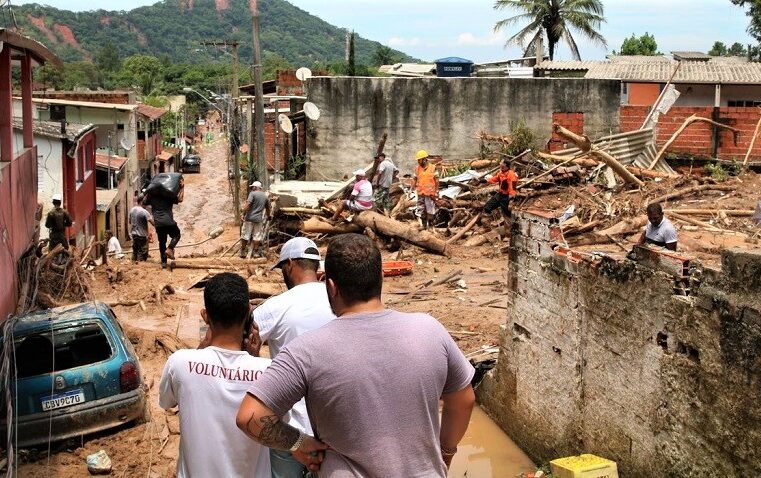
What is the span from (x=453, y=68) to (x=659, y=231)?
63.2ft

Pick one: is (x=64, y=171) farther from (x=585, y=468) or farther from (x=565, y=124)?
(x=585, y=468)

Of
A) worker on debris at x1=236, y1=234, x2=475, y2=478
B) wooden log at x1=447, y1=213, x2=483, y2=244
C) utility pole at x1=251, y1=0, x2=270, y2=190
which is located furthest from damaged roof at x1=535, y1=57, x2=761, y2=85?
worker on debris at x1=236, y1=234, x2=475, y2=478

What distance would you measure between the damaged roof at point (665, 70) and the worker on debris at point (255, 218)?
675 inches

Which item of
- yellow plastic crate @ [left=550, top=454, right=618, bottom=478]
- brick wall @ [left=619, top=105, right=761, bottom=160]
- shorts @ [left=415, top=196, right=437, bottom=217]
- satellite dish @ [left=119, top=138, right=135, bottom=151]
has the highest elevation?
brick wall @ [left=619, top=105, right=761, bottom=160]

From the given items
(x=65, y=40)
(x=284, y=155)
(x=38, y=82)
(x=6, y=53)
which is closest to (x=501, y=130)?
(x=284, y=155)

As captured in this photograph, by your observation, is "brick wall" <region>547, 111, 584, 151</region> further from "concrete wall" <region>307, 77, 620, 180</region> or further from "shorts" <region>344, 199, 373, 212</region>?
"shorts" <region>344, 199, 373, 212</region>

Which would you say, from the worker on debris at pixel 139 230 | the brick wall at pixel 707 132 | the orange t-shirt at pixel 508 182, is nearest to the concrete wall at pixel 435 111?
the brick wall at pixel 707 132

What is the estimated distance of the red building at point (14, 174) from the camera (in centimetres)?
979

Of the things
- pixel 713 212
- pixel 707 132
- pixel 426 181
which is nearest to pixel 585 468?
pixel 713 212

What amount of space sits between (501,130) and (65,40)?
18519 cm

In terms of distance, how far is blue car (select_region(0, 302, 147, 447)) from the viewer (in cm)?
815

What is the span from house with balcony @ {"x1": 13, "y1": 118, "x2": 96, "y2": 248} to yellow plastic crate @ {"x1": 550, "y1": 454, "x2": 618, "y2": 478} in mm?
17396

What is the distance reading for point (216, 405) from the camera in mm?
3660

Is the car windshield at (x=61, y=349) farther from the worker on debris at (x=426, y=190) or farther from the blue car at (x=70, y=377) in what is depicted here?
the worker on debris at (x=426, y=190)
